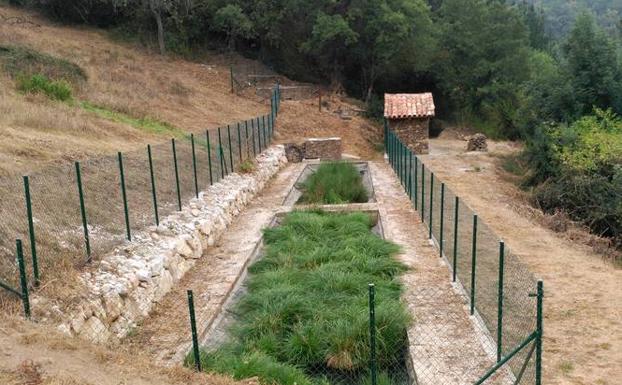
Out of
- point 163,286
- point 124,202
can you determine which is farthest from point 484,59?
point 163,286

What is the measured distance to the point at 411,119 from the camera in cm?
2775

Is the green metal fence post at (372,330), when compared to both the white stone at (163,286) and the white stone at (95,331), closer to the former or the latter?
the white stone at (95,331)

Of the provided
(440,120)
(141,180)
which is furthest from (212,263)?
(440,120)

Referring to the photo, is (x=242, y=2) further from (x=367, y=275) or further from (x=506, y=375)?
(x=506, y=375)

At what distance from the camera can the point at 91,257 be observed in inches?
373

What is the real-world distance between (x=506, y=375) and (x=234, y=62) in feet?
112

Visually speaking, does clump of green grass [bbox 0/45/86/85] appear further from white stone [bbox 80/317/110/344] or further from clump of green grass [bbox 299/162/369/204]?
white stone [bbox 80/317/110/344]

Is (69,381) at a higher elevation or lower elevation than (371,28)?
lower

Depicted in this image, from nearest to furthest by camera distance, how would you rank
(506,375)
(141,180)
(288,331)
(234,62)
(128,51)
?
(506,375), (288,331), (141,180), (128,51), (234,62)

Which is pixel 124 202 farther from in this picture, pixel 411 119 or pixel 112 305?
pixel 411 119

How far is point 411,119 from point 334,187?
10.2m

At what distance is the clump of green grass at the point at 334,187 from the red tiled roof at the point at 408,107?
784 centimetres

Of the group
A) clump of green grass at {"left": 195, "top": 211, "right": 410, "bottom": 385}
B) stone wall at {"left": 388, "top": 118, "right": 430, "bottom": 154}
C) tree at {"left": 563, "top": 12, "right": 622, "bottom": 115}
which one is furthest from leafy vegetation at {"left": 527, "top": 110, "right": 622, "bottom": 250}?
clump of green grass at {"left": 195, "top": 211, "right": 410, "bottom": 385}

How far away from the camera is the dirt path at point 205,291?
8.53 metres
